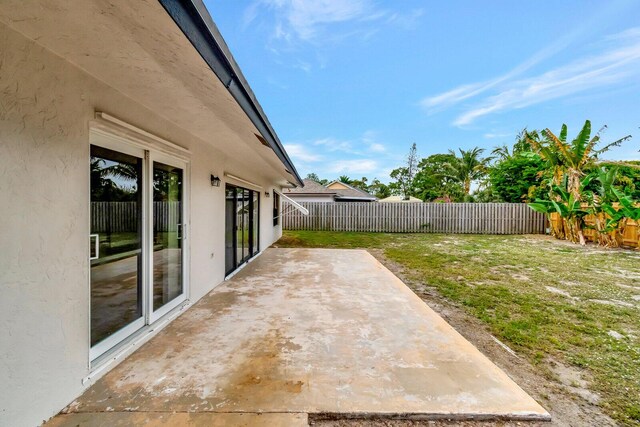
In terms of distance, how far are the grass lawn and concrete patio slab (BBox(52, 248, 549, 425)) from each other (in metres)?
0.86

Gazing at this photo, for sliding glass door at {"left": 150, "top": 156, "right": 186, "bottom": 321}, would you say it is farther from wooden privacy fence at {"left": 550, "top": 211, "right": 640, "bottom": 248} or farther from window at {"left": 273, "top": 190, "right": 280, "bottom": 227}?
wooden privacy fence at {"left": 550, "top": 211, "right": 640, "bottom": 248}

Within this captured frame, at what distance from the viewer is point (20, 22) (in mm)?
1564

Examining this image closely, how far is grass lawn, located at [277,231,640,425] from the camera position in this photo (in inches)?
109

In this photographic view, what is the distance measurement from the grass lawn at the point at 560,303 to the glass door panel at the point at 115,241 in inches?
162

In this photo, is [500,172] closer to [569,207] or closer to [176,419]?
[569,207]

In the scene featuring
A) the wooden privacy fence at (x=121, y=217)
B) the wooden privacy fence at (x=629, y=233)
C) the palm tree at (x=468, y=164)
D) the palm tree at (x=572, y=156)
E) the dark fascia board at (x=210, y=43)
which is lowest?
the wooden privacy fence at (x=629, y=233)

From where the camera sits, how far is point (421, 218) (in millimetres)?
16672

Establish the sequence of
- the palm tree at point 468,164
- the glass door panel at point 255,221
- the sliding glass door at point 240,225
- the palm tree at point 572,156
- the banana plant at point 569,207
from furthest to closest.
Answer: the palm tree at point 468,164 < the palm tree at point 572,156 < the banana plant at point 569,207 < the glass door panel at point 255,221 < the sliding glass door at point 240,225

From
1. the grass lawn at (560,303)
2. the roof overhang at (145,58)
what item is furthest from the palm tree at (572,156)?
the roof overhang at (145,58)

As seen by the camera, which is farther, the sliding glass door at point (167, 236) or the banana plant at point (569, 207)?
the banana plant at point (569, 207)

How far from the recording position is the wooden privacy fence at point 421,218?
1574cm

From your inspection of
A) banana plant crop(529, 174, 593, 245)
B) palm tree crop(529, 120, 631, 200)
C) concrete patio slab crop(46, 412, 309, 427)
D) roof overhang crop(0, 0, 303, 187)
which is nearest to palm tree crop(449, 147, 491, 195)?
palm tree crop(529, 120, 631, 200)

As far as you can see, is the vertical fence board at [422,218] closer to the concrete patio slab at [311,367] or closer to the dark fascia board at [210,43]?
the concrete patio slab at [311,367]

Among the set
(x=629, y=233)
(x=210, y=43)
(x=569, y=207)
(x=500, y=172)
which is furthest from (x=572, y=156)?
(x=210, y=43)
